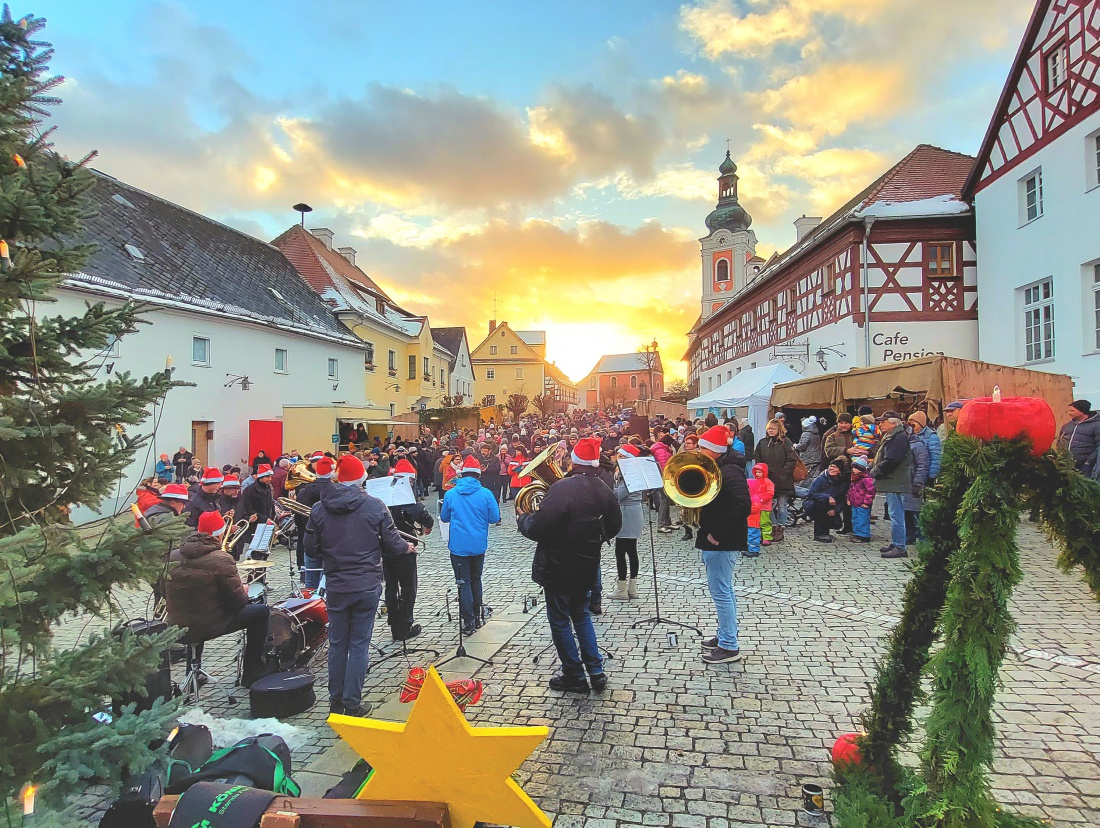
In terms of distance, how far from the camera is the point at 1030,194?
15711 mm

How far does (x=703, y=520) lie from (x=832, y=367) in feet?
56.0

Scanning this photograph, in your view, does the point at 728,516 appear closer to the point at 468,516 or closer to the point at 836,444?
the point at 468,516

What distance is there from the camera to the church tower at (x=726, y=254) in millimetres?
50094

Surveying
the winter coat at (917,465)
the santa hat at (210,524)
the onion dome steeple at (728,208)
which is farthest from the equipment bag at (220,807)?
the onion dome steeple at (728,208)

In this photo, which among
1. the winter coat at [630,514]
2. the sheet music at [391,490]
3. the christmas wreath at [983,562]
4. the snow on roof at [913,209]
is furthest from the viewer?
the snow on roof at [913,209]

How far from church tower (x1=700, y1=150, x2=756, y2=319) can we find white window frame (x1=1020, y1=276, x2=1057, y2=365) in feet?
111

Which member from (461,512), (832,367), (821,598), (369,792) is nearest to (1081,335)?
(832,367)

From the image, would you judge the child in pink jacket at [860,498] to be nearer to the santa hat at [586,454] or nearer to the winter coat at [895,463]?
the winter coat at [895,463]

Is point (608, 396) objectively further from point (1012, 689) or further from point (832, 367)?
point (1012, 689)

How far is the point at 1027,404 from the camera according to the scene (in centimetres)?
235

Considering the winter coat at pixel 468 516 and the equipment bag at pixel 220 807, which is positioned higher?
the winter coat at pixel 468 516

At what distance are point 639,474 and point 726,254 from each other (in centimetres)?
4839

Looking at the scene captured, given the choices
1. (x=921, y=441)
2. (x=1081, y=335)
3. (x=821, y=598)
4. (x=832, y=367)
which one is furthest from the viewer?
(x=832, y=367)

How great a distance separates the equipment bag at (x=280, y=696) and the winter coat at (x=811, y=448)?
985 cm
